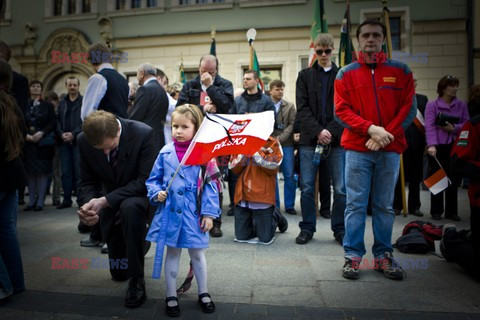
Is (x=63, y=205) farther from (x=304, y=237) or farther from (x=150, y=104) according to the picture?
(x=304, y=237)

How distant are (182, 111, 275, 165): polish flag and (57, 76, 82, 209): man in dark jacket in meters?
4.80

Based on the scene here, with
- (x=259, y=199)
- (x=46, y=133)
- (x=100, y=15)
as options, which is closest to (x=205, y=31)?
(x=100, y=15)

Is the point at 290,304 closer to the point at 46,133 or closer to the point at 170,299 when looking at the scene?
the point at 170,299

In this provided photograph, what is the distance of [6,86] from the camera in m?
3.11

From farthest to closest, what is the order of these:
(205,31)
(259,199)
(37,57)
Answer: (37,57) → (205,31) → (259,199)

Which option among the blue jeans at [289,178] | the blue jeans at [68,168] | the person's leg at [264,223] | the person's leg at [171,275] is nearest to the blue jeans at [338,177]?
the person's leg at [264,223]

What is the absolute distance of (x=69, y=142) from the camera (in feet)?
21.8

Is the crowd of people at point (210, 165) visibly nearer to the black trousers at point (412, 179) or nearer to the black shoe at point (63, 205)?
the black shoe at point (63, 205)

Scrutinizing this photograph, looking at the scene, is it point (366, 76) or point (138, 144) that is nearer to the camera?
point (138, 144)

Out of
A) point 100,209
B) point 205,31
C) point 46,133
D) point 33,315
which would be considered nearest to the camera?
point 33,315

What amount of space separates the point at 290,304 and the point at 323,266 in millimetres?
922

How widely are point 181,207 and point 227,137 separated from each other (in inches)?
22.5

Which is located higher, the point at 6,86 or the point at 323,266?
the point at 6,86

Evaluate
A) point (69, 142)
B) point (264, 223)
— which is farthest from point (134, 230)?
point (69, 142)
